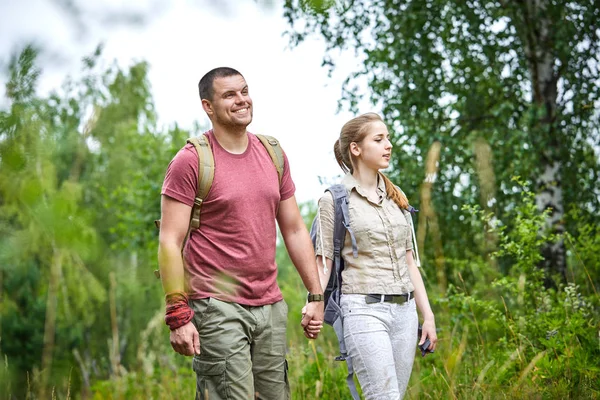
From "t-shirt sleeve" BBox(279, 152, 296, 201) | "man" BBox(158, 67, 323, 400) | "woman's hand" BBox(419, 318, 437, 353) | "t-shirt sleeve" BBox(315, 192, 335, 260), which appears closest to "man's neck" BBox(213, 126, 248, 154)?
"man" BBox(158, 67, 323, 400)

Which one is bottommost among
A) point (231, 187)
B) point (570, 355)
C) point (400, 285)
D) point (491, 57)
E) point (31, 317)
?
point (31, 317)

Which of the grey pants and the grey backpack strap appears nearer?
the grey pants

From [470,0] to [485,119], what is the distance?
4.38 feet

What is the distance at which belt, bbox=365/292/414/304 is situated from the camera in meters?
3.46

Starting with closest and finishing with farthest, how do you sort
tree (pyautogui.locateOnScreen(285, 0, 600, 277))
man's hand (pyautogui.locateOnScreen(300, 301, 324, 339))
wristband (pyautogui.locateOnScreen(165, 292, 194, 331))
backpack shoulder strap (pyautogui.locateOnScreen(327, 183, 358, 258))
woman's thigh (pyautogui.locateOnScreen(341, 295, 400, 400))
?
wristband (pyautogui.locateOnScreen(165, 292, 194, 331)) → woman's thigh (pyautogui.locateOnScreen(341, 295, 400, 400)) → man's hand (pyautogui.locateOnScreen(300, 301, 324, 339)) → backpack shoulder strap (pyautogui.locateOnScreen(327, 183, 358, 258)) → tree (pyautogui.locateOnScreen(285, 0, 600, 277))

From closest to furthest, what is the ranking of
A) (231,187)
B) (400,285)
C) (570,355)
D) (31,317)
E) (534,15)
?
(231,187)
(400,285)
(570,355)
(534,15)
(31,317)

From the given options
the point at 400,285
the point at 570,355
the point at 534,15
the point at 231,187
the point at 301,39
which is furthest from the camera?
the point at 301,39

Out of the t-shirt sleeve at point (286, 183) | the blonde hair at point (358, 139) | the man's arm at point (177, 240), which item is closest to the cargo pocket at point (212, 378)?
the man's arm at point (177, 240)

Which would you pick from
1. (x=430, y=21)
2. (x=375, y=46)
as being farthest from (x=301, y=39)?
(x=430, y=21)

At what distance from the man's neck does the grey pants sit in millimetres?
926

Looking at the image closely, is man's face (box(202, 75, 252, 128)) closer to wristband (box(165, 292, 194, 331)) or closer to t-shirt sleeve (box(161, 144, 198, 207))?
t-shirt sleeve (box(161, 144, 198, 207))

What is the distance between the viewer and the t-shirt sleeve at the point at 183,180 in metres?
3.13

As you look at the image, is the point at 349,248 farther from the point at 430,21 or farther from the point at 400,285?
the point at 430,21

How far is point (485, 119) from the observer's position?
7863 millimetres
